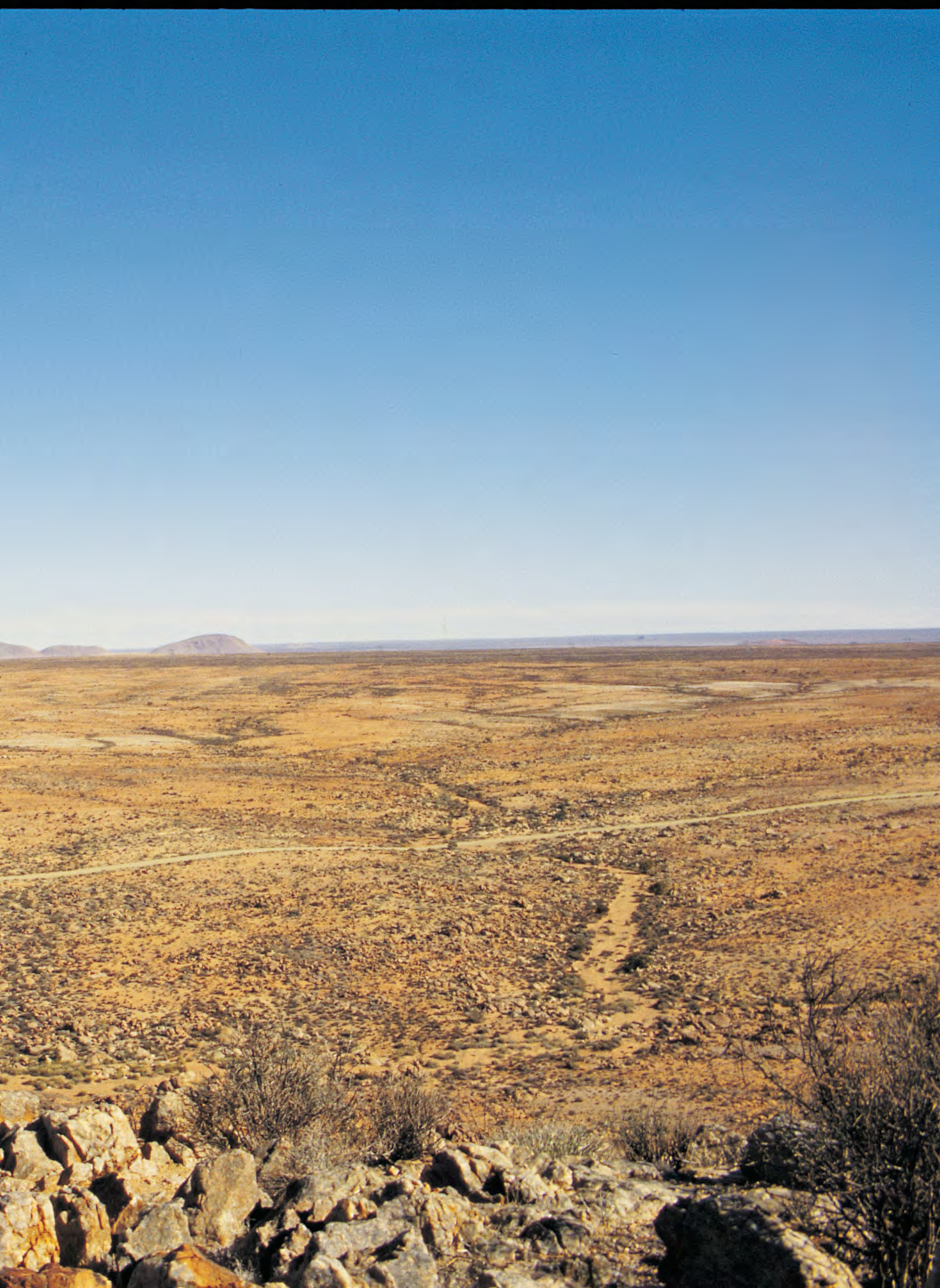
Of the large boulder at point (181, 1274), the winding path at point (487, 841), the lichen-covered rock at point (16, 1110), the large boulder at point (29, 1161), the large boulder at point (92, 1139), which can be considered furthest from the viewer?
the winding path at point (487, 841)

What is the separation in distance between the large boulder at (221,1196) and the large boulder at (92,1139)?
3.87 feet

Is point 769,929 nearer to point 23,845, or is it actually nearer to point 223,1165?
point 223,1165

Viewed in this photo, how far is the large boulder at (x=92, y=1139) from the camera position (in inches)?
273

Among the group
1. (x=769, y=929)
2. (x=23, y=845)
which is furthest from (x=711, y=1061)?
(x=23, y=845)

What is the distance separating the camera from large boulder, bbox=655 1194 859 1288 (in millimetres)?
4762

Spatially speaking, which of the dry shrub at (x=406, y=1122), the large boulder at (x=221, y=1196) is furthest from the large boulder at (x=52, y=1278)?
the dry shrub at (x=406, y=1122)

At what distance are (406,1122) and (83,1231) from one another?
3164mm

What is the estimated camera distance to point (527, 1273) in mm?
5395

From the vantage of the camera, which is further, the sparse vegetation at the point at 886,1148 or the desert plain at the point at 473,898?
the desert plain at the point at 473,898

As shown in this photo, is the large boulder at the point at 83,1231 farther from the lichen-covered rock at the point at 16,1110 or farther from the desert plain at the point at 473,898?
the desert plain at the point at 473,898

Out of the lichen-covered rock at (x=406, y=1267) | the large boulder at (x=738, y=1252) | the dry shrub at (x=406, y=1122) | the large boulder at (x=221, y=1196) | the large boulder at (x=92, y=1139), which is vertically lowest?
the dry shrub at (x=406, y=1122)

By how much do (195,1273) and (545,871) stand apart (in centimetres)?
1602

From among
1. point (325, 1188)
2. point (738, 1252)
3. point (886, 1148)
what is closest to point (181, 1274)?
point (325, 1188)

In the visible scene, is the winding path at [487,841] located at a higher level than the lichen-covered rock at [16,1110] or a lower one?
lower
